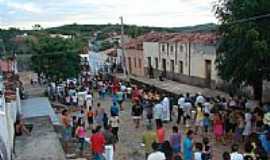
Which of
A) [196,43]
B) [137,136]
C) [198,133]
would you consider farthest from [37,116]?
[196,43]

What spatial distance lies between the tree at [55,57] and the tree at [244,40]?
82.5ft

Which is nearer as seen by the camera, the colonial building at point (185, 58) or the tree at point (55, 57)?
the colonial building at point (185, 58)

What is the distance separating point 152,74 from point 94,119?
71.5 feet

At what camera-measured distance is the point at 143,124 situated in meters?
21.0

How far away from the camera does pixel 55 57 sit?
4269 centimetres

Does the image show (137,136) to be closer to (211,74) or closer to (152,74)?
(211,74)

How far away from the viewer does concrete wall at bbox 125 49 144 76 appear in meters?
45.2

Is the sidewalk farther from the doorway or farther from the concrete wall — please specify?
the concrete wall

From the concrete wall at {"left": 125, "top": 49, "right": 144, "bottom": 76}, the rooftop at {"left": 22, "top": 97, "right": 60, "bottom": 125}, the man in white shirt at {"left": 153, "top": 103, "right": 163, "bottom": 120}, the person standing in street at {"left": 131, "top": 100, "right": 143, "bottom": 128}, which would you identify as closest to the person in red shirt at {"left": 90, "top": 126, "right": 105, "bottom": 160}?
the man in white shirt at {"left": 153, "top": 103, "right": 163, "bottom": 120}

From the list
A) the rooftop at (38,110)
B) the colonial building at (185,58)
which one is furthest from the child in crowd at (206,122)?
the colonial building at (185,58)

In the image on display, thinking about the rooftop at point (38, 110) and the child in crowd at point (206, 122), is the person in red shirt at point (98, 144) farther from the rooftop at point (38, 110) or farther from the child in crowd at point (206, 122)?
the rooftop at point (38, 110)

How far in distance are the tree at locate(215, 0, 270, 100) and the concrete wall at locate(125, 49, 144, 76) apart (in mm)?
26316

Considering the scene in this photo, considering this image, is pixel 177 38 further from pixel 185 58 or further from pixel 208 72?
pixel 208 72

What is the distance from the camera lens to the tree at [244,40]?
55.2ft
